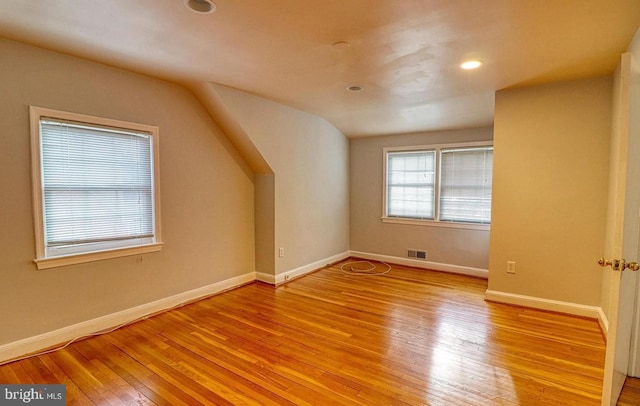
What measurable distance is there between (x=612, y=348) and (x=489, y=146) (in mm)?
3269

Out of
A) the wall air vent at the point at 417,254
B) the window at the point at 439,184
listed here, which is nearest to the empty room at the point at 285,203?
the window at the point at 439,184

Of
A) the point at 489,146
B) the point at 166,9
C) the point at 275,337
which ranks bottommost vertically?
the point at 275,337

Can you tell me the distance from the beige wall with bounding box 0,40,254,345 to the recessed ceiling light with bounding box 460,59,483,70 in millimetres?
2679

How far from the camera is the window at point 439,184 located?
4.52 meters

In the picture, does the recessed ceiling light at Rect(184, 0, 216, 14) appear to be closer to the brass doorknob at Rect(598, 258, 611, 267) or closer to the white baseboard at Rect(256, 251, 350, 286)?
the brass doorknob at Rect(598, 258, 611, 267)

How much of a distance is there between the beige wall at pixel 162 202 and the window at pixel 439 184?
250 cm

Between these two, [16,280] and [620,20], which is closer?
[620,20]

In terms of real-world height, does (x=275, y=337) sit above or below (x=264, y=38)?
below

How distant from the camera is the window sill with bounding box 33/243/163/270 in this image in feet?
8.17

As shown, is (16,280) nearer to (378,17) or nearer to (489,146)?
(378,17)

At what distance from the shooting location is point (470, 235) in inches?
181

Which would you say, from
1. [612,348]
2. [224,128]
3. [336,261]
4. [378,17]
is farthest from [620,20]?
[336,261]

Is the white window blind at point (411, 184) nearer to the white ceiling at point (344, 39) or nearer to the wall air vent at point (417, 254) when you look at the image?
the wall air vent at point (417, 254)

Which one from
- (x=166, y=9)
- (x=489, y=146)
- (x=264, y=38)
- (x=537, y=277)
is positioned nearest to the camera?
(x=166, y=9)
